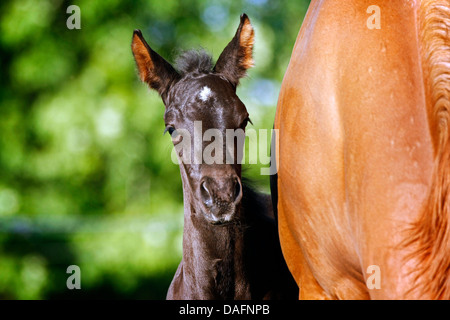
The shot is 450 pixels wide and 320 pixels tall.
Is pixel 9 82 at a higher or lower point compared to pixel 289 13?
lower

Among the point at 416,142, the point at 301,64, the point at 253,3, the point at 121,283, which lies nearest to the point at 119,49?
the point at 253,3

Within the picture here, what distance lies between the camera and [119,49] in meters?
6.45

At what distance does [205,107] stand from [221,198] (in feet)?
1.70

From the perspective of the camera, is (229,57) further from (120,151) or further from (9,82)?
(9,82)

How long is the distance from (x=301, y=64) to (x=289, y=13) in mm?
5758

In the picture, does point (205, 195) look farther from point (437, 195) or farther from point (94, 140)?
point (94, 140)

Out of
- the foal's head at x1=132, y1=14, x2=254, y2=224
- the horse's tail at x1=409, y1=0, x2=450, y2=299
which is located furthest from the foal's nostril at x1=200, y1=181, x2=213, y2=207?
the horse's tail at x1=409, y1=0, x2=450, y2=299

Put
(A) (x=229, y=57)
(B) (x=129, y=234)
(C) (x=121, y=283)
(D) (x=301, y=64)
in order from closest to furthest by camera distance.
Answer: (D) (x=301, y=64) → (A) (x=229, y=57) → (B) (x=129, y=234) → (C) (x=121, y=283)

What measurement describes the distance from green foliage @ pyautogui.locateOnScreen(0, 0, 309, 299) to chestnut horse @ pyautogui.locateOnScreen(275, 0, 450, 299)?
452 centimetres

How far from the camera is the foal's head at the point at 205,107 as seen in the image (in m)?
2.58

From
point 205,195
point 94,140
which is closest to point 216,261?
point 205,195

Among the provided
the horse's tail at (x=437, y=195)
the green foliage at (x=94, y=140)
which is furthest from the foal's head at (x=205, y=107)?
the green foliage at (x=94, y=140)

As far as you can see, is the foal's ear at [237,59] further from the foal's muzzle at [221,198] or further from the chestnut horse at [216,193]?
the foal's muzzle at [221,198]

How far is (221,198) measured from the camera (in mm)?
2539
